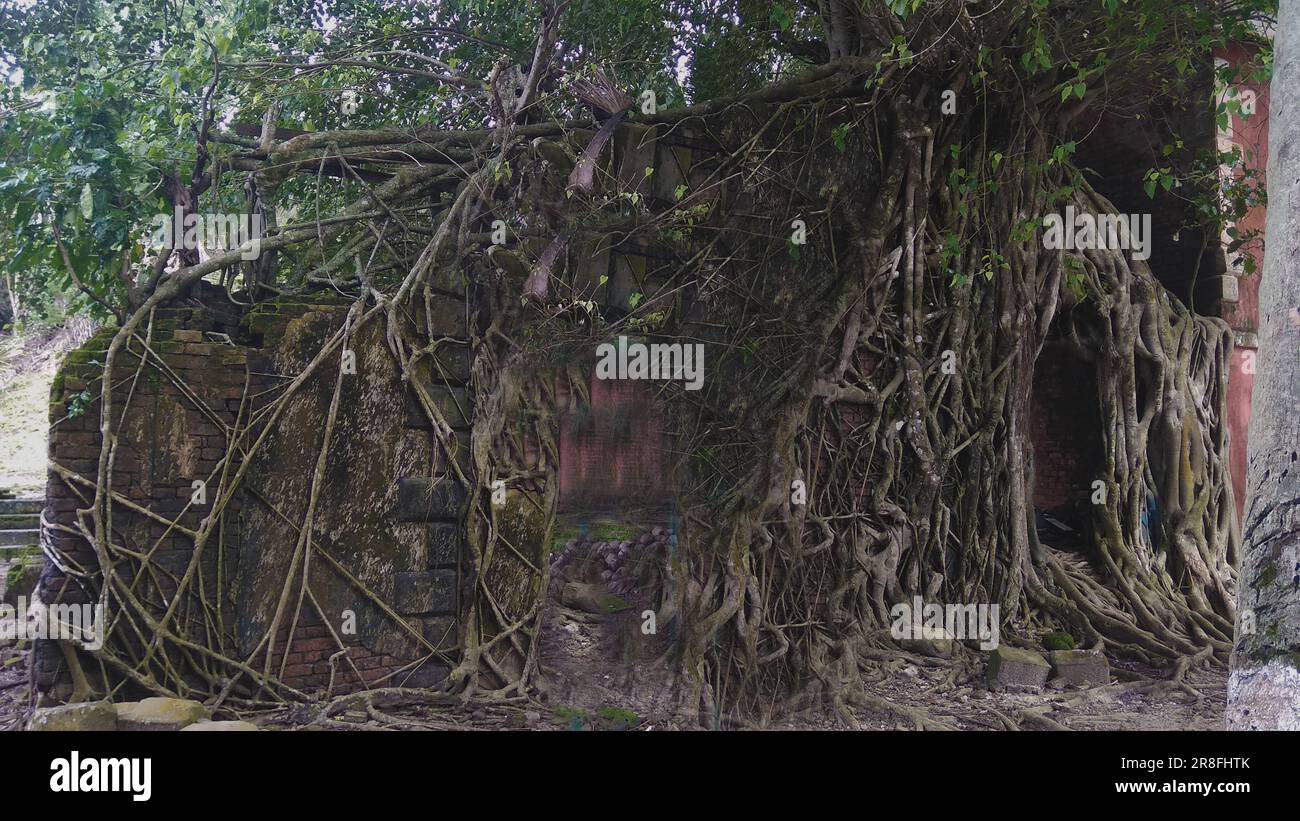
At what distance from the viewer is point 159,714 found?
3.98 metres

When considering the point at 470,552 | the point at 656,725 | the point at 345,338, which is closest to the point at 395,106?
the point at 345,338

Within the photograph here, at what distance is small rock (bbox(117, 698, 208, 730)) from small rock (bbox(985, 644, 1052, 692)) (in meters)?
4.64

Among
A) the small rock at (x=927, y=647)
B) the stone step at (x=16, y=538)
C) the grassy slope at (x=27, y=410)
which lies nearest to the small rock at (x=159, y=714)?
the small rock at (x=927, y=647)

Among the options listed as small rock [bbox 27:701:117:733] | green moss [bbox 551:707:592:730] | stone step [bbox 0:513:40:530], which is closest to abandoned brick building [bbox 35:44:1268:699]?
small rock [bbox 27:701:117:733]

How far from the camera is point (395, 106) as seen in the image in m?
7.72

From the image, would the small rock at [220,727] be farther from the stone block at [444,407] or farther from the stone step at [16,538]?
the stone step at [16,538]

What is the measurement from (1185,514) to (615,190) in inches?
206

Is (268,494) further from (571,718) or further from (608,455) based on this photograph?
(608,455)

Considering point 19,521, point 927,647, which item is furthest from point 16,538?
point 927,647

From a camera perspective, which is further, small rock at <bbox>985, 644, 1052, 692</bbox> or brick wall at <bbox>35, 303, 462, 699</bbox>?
small rock at <bbox>985, 644, 1052, 692</bbox>

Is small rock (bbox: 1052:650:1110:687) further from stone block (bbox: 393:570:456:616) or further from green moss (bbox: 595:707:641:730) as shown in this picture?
stone block (bbox: 393:570:456:616)

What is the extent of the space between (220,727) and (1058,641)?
5.27 m

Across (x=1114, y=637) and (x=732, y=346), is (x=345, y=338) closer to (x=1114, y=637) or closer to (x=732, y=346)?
(x=732, y=346)

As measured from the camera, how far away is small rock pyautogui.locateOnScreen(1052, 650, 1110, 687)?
5.93 m
